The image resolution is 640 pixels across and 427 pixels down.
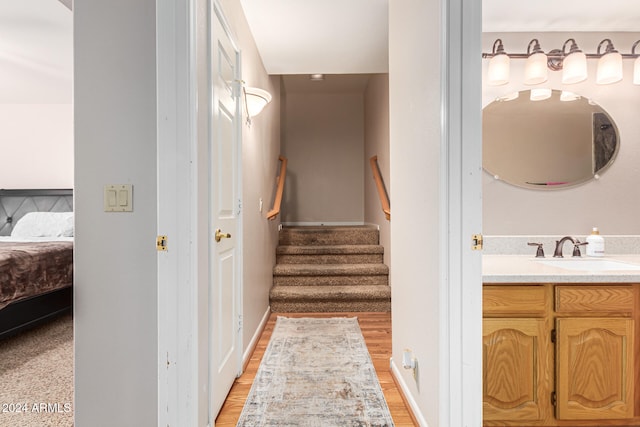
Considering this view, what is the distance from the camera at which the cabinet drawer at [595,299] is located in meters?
1.44

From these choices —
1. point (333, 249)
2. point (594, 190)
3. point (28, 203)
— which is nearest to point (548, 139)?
point (594, 190)

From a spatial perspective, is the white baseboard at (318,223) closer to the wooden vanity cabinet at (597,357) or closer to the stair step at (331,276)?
the stair step at (331,276)

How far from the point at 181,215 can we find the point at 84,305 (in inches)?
22.1

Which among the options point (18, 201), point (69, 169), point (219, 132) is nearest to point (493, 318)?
point (219, 132)

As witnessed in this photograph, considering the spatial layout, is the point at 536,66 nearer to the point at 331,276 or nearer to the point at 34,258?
the point at 331,276

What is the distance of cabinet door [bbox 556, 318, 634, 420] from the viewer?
4.72 feet

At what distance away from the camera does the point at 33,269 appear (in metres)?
2.82

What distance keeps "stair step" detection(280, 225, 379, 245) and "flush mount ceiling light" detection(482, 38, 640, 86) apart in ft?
8.23

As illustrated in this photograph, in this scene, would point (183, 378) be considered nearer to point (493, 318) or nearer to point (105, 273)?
point (105, 273)

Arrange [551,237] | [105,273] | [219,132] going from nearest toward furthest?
[105,273] < [219,132] < [551,237]

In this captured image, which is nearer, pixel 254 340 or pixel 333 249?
pixel 254 340

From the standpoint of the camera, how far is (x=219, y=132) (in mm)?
1736

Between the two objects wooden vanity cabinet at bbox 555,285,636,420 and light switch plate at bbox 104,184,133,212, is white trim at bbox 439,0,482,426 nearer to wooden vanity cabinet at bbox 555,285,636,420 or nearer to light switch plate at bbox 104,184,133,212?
wooden vanity cabinet at bbox 555,285,636,420

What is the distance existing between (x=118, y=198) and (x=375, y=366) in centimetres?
182
